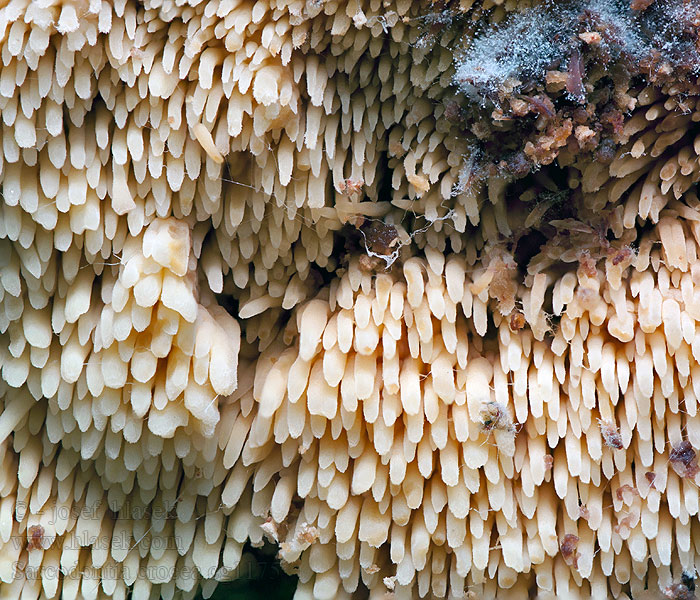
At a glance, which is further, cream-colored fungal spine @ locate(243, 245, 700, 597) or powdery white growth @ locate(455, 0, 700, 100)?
cream-colored fungal spine @ locate(243, 245, 700, 597)

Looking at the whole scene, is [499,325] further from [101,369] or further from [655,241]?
[101,369]

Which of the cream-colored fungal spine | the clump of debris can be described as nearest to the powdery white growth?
the clump of debris

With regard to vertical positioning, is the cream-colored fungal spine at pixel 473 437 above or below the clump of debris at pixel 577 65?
below

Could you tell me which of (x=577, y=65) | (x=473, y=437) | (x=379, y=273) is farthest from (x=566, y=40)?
(x=473, y=437)

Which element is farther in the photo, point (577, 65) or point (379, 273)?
point (379, 273)

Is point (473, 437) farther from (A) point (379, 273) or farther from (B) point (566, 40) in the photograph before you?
(B) point (566, 40)

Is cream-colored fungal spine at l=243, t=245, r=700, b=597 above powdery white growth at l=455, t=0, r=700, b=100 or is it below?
below

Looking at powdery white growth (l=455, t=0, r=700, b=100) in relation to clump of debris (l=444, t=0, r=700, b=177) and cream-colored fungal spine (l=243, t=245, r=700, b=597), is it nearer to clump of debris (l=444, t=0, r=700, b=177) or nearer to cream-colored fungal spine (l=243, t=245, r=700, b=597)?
clump of debris (l=444, t=0, r=700, b=177)

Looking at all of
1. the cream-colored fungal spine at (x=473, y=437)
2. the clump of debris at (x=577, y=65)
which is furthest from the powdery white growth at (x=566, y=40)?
the cream-colored fungal spine at (x=473, y=437)

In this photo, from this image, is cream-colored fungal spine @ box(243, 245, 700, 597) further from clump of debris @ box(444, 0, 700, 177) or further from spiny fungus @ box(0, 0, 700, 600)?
clump of debris @ box(444, 0, 700, 177)

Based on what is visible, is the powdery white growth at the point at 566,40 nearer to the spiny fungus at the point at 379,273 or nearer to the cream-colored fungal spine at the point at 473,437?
the spiny fungus at the point at 379,273
